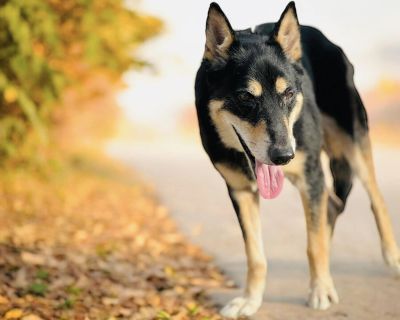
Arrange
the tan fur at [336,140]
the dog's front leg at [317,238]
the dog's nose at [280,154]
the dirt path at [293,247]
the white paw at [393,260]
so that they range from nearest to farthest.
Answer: the dog's nose at [280,154]
the dog's front leg at [317,238]
the dirt path at [293,247]
the white paw at [393,260]
the tan fur at [336,140]

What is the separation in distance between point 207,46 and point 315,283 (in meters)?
1.84

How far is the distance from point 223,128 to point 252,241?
2.78 ft

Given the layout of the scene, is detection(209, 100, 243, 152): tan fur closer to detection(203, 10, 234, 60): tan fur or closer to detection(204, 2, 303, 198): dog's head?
detection(204, 2, 303, 198): dog's head

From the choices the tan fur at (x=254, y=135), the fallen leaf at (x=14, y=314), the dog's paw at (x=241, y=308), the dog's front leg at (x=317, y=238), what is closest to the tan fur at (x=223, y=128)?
the tan fur at (x=254, y=135)

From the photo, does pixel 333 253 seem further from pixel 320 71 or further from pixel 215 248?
pixel 320 71

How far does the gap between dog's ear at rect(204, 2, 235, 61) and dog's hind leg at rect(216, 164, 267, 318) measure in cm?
79

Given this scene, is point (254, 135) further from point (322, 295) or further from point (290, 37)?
point (322, 295)

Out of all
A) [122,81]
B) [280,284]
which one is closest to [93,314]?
[280,284]

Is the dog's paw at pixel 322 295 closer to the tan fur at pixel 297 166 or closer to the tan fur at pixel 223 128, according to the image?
the tan fur at pixel 297 166

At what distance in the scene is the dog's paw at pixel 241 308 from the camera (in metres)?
4.10

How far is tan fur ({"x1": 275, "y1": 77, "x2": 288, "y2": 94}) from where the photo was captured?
12.1ft

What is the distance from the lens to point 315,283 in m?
4.15

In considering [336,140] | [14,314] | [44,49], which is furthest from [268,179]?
[44,49]

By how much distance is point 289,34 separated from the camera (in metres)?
3.95
